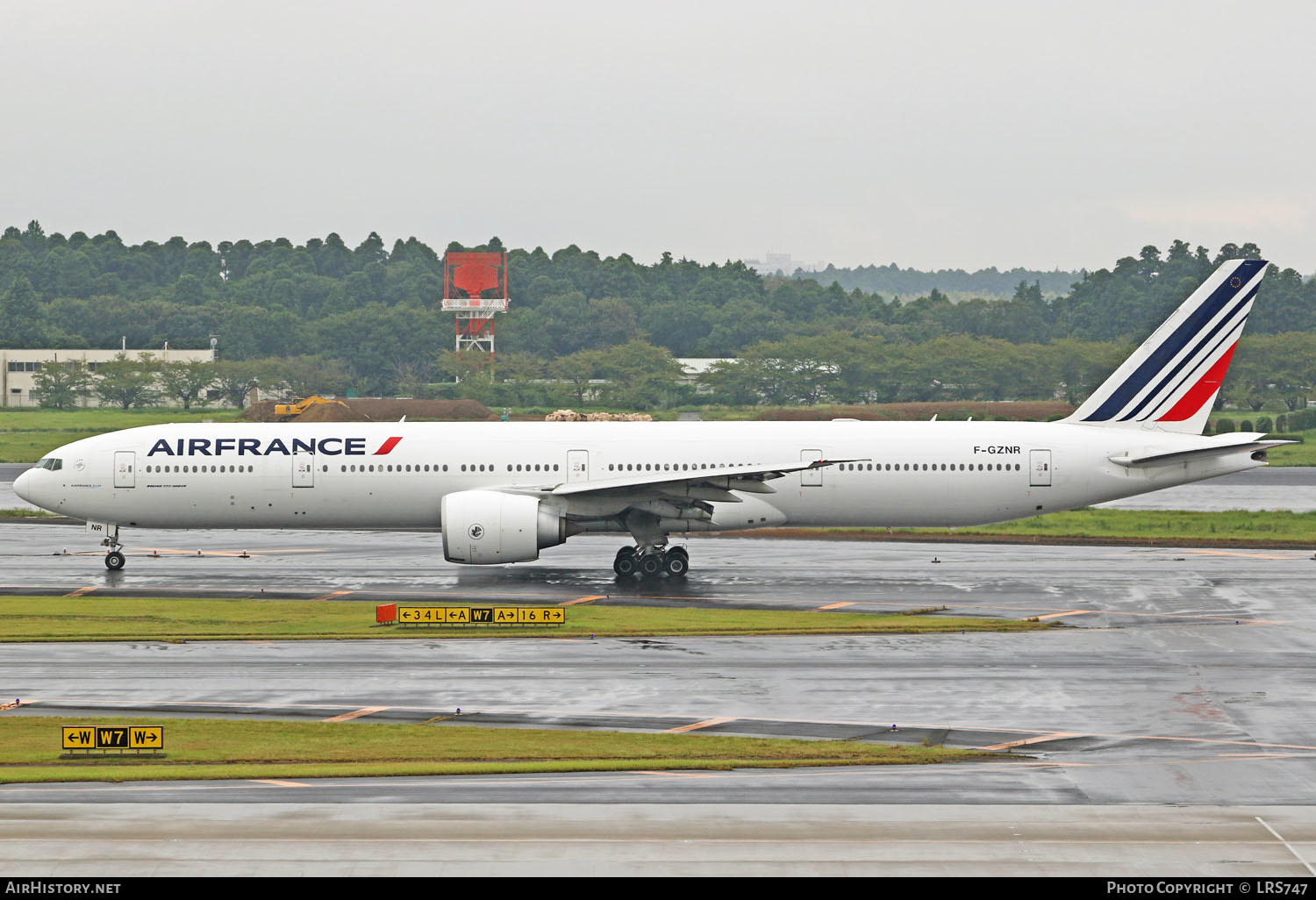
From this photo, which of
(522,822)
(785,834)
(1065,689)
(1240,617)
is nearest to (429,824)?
(522,822)

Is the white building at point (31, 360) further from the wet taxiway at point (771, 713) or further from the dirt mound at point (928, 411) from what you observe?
the wet taxiway at point (771, 713)

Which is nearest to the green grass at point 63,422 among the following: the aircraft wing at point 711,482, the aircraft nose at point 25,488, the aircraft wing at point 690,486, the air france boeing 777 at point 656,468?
the aircraft nose at point 25,488

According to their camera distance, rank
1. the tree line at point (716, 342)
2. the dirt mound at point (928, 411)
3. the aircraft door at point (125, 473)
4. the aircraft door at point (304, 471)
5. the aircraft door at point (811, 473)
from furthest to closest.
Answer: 1. the tree line at point (716, 342)
2. the dirt mound at point (928, 411)
3. the aircraft door at point (125, 473)
4. the aircraft door at point (304, 471)
5. the aircraft door at point (811, 473)

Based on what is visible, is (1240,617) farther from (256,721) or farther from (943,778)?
(256,721)

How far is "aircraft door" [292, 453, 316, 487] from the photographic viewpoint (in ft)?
132

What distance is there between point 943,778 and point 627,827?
4911 millimetres

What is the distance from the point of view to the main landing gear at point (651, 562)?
38844mm

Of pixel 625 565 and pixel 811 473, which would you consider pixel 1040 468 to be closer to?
pixel 811 473

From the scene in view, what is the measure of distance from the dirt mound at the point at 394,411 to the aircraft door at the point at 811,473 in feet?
214

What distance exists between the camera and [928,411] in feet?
392

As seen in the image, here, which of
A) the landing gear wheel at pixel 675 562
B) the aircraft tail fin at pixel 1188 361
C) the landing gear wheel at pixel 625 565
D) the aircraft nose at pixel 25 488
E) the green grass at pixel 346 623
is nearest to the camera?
the green grass at pixel 346 623

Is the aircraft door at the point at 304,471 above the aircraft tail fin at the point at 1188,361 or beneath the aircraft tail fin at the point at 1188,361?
beneath

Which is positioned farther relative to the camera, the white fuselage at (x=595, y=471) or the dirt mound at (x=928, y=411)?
the dirt mound at (x=928, y=411)

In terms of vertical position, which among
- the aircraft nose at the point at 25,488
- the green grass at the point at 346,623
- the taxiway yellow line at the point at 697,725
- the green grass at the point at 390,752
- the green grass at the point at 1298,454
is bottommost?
the green grass at the point at 390,752
